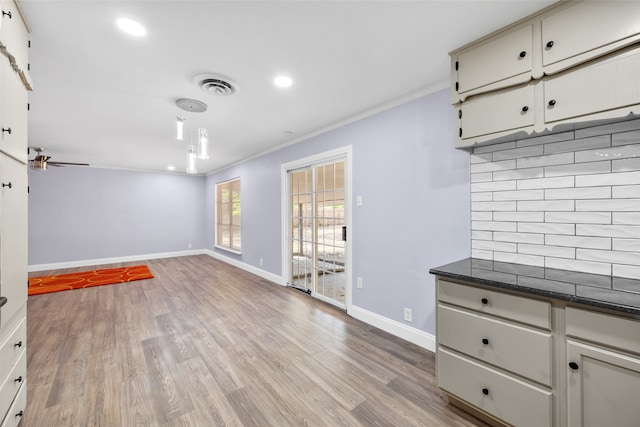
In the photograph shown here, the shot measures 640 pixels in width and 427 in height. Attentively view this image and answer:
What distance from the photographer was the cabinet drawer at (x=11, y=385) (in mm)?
1307

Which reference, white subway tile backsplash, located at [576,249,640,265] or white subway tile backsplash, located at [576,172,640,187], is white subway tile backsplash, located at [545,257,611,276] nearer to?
white subway tile backsplash, located at [576,249,640,265]

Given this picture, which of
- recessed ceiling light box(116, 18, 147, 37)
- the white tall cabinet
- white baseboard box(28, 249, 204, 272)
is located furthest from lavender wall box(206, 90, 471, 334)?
white baseboard box(28, 249, 204, 272)

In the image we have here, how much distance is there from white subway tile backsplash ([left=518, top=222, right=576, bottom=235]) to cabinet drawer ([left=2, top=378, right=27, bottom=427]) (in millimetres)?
3251

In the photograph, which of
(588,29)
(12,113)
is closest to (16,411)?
(12,113)

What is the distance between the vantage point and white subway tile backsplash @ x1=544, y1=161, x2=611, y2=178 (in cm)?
161

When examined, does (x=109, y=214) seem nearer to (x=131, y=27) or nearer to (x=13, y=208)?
(x=13, y=208)

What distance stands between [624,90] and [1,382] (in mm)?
3391

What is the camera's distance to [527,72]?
1609mm

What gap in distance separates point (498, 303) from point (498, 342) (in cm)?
22

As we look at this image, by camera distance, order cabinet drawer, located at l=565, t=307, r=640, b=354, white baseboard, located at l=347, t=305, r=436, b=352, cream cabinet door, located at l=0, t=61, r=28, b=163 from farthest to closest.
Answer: white baseboard, located at l=347, t=305, r=436, b=352 < cream cabinet door, located at l=0, t=61, r=28, b=163 < cabinet drawer, located at l=565, t=307, r=640, b=354

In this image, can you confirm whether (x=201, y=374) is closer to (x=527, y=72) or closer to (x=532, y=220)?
(x=532, y=220)

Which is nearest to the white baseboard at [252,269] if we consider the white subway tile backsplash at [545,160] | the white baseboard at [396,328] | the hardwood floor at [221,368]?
the hardwood floor at [221,368]

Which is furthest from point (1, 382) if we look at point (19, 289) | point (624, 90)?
point (624, 90)

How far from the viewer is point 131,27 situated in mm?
1649
